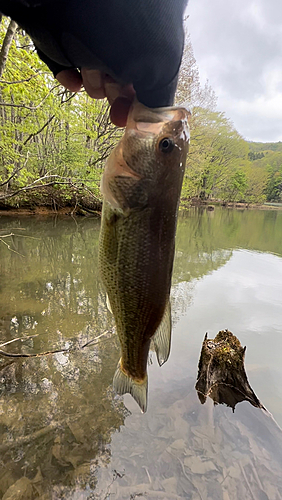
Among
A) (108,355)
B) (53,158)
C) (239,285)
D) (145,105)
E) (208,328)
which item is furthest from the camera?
(53,158)

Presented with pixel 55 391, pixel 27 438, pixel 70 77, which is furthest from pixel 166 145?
pixel 55 391

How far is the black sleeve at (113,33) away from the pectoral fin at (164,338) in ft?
3.51

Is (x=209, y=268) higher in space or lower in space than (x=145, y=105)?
lower

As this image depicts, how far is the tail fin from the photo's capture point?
1.56 m

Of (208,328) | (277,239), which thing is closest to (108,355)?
(208,328)

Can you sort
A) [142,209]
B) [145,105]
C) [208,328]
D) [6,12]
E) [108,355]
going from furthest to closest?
[208,328], [108,355], [142,209], [145,105], [6,12]

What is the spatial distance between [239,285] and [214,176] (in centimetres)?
3947

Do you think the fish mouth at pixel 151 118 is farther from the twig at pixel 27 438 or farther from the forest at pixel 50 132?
the twig at pixel 27 438

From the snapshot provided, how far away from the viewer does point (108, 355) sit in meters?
4.85

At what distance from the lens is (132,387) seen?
1587 mm

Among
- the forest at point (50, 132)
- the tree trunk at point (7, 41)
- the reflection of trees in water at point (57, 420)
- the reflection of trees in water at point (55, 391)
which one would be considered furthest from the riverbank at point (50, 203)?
the reflection of trees in water at point (57, 420)

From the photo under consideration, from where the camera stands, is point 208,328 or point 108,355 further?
point 208,328

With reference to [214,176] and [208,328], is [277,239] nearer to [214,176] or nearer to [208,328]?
[208,328]

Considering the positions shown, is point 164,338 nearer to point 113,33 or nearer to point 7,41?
point 113,33
